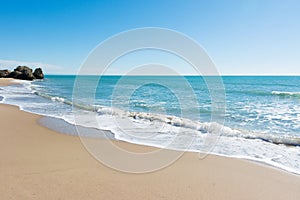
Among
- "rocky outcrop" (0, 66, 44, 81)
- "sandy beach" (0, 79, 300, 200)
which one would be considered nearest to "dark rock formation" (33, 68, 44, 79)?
"rocky outcrop" (0, 66, 44, 81)

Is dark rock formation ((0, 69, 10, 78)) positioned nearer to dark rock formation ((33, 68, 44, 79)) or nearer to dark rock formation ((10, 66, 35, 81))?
dark rock formation ((10, 66, 35, 81))

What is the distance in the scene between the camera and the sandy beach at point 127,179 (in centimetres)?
296

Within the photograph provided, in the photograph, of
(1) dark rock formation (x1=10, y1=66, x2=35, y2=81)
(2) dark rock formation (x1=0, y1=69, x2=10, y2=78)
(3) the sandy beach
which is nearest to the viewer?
(3) the sandy beach

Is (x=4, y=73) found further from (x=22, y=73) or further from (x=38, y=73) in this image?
(x=38, y=73)

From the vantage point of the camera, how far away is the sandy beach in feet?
9.71

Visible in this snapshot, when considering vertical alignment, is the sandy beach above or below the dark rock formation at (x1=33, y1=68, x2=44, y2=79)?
below

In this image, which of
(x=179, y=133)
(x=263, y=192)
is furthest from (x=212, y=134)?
(x=263, y=192)

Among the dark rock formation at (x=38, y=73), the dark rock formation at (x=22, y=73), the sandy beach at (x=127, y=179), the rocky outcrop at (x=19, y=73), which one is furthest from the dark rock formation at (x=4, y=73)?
the sandy beach at (x=127, y=179)

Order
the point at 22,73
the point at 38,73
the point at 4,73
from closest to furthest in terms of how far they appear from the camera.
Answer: the point at 22,73, the point at 4,73, the point at 38,73

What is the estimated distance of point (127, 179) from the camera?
3398mm

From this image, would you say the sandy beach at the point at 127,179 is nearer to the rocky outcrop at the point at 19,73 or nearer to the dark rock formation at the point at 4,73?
the rocky outcrop at the point at 19,73

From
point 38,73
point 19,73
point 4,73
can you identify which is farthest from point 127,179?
point 38,73

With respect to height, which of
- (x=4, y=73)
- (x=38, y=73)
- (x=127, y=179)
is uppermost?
(x=38, y=73)

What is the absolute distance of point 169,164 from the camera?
4.15 m
